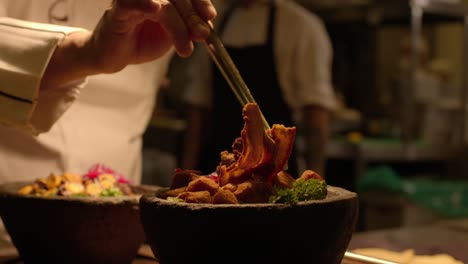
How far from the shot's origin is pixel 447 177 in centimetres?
517

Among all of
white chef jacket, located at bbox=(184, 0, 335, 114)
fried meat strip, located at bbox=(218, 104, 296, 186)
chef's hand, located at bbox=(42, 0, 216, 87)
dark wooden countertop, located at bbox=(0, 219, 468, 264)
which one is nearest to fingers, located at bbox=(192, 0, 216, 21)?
chef's hand, located at bbox=(42, 0, 216, 87)

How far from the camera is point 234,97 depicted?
319 centimetres

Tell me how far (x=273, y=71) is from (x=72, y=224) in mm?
2095

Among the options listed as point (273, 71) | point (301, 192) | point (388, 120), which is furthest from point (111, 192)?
point (388, 120)

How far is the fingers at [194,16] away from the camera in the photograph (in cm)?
104

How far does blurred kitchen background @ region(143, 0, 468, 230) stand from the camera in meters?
4.19

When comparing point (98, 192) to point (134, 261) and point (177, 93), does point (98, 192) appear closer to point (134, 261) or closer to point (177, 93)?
point (134, 261)

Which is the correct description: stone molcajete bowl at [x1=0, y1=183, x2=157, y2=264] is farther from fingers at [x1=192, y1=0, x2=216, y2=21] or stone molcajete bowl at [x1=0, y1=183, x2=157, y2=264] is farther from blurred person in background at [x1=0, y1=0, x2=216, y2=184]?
fingers at [x1=192, y1=0, x2=216, y2=21]

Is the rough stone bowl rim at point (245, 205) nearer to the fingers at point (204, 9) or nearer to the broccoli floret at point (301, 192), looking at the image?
the broccoli floret at point (301, 192)

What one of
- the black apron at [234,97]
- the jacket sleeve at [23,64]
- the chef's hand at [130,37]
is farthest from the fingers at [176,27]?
the black apron at [234,97]

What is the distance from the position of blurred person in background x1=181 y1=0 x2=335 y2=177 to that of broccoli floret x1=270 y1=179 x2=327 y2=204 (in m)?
2.03

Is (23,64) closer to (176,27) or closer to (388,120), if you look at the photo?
(176,27)

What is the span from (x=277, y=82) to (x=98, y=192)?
1.96 metres

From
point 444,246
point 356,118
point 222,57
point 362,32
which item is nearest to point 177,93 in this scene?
point 356,118
